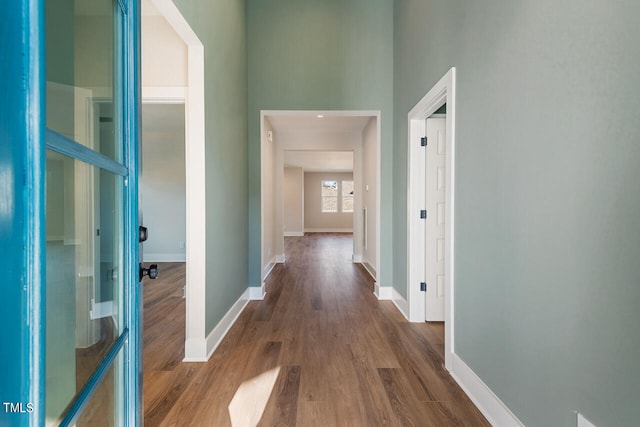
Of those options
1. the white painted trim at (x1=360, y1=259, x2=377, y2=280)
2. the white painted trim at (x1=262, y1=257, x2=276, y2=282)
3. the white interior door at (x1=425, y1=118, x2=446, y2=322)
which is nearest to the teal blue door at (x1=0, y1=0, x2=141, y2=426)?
the white interior door at (x1=425, y1=118, x2=446, y2=322)

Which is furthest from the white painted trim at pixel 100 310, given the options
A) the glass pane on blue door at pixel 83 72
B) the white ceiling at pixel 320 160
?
the white ceiling at pixel 320 160

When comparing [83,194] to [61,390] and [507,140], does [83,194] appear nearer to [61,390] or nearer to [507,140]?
[61,390]

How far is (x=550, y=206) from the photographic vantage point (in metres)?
1.17

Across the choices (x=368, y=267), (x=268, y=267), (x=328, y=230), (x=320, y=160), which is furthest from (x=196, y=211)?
(x=328, y=230)

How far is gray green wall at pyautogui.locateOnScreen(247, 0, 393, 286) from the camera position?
136 inches

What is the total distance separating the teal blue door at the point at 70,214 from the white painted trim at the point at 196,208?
112 cm

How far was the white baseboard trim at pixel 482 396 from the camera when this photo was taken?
4.63ft

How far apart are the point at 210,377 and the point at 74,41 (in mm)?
1898

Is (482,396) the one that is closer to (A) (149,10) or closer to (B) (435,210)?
(B) (435,210)

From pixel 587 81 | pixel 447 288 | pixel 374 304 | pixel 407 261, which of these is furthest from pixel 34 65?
pixel 374 304

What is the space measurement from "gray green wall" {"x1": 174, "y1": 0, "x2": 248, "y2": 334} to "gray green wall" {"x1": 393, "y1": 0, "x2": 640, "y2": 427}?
5.70 ft

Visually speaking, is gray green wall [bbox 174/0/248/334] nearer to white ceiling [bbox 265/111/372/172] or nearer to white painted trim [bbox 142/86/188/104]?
white painted trim [bbox 142/86/188/104]

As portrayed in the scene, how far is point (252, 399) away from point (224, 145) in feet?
6.33

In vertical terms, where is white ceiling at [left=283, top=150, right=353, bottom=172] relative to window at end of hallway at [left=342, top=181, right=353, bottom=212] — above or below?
above
